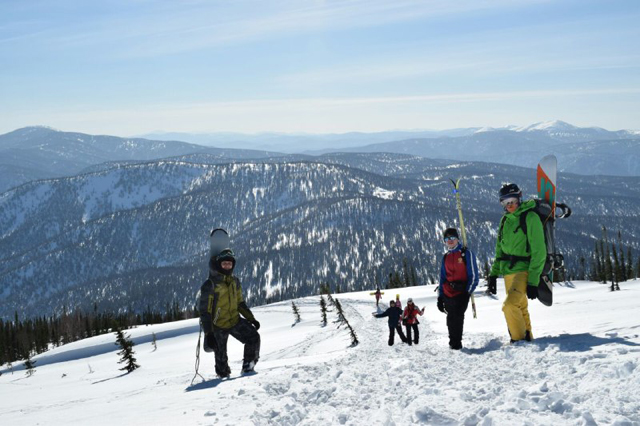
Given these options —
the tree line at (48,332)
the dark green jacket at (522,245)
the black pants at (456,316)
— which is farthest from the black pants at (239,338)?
the tree line at (48,332)

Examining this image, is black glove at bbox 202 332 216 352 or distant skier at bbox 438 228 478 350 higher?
distant skier at bbox 438 228 478 350

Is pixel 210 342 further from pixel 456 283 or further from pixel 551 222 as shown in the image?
pixel 551 222

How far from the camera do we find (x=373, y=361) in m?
9.88

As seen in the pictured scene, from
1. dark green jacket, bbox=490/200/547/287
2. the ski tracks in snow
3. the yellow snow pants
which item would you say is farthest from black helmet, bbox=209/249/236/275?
the yellow snow pants

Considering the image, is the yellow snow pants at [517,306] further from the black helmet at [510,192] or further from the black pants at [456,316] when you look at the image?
the black helmet at [510,192]

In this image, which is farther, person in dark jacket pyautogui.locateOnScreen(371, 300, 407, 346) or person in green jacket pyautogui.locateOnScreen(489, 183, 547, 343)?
person in dark jacket pyautogui.locateOnScreen(371, 300, 407, 346)

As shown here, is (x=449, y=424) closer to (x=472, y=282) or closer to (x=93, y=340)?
(x=472, y=282)

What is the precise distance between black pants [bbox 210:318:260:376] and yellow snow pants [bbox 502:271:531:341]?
5399mm

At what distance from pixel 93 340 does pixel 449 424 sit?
8870 cm

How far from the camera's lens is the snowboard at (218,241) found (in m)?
11.0

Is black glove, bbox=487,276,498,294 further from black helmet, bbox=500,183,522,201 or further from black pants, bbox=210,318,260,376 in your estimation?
black pants, bbox=210,318,260,376

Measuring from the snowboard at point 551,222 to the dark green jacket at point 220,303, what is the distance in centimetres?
613

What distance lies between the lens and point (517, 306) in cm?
943

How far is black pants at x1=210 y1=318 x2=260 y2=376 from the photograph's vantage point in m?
10.8
